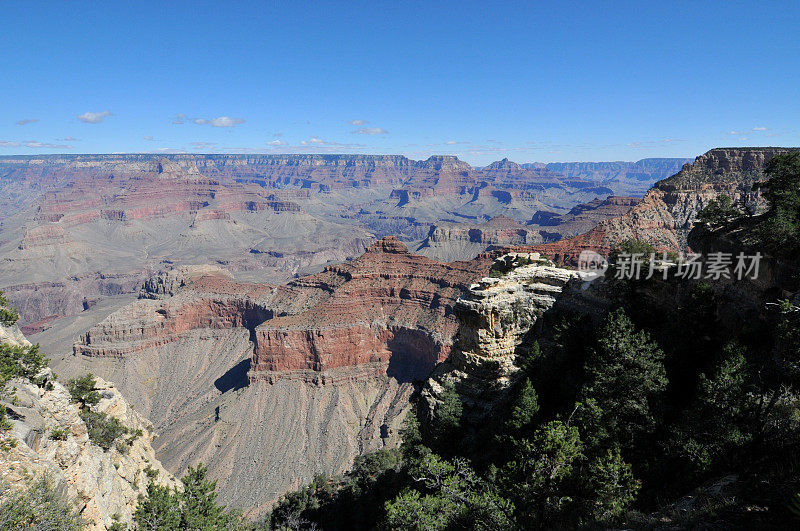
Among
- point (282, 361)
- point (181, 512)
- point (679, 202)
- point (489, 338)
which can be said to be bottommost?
point (282, 361)

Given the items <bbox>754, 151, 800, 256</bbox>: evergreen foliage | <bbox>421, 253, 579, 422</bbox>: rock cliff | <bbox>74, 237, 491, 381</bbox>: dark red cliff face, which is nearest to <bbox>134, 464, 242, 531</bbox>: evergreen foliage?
<bbox>421, 253, 579, 422</bbox>: rock cliff

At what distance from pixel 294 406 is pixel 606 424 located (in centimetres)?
7061

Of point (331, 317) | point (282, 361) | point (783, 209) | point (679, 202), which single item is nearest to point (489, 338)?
point (783, 209)

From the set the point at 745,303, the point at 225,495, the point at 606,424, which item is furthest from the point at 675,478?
the point at 225,495

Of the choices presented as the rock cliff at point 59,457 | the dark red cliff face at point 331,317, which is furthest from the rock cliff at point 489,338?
the dark red cliff face at point 331,317

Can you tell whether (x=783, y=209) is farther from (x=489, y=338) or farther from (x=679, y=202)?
(x=679, y=202)

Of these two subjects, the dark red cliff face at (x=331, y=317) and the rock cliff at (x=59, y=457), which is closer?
the rock cliff at (x=59, y=457)

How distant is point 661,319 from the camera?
26.2m

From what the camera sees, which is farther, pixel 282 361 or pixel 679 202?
pixel 679 202

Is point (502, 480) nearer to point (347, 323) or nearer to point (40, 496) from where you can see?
point (40, 496)

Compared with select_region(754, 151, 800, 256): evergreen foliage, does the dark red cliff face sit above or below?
below

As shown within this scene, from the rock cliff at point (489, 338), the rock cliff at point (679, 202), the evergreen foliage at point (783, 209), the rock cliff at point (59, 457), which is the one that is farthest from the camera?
the rock cliff at point (679, 202)

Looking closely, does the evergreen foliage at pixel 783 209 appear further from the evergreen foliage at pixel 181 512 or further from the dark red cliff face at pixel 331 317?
the dark red cliff face at pixel 331 317

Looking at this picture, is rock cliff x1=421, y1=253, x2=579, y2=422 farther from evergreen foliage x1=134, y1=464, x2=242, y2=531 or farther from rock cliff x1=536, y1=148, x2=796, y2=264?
rock cliff x1=536, y1=148, x2=796, y2=264
